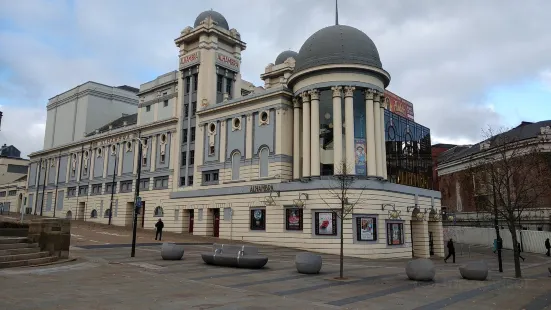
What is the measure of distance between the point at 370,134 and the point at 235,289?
25.1m

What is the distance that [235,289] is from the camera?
14070 millimetres

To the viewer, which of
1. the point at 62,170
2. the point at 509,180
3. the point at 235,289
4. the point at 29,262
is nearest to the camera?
the point at 235,289

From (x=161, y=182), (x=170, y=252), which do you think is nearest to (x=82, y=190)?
(x=161, y=182)

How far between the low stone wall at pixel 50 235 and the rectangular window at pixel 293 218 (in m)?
19.5

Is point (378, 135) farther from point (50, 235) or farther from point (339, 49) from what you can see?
point (50, 235)

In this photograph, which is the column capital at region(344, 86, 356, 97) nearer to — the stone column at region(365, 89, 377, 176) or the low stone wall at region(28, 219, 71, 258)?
the stone column at region(365, 89, 377, 176)

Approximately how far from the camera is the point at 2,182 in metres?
101

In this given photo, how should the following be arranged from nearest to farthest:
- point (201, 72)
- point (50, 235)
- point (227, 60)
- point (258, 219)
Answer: point (50, 235)
point (258, 219)
point (201, 72)
point (227, 60)

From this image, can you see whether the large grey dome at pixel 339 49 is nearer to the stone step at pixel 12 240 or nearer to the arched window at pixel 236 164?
the arched window at pixel 236 164

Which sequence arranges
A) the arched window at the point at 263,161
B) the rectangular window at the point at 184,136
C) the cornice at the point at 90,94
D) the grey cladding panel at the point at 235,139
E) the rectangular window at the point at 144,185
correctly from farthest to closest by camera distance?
1. the cornice at the point at 90,94
2. the rectangular window at the point at 144,185
3. the rectangular window at the point at 184,136
4. the grey cladding panel at the point at 235,139
5. the arched window at the point at 263,161

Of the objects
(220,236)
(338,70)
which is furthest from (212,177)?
(338,70)

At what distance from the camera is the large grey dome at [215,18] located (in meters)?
51.7

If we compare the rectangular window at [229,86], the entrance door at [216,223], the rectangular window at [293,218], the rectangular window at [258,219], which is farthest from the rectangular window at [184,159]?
the rectangular window at [293,218]

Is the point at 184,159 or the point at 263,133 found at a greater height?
the point at 263,133
